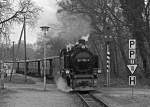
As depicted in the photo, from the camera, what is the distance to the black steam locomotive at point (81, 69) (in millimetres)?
21422

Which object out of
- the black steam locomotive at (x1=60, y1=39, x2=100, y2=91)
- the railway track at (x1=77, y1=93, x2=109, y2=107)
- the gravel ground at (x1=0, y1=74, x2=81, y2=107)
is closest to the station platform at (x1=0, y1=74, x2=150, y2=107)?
the gravel ground at (x1=0, y1=74, x2=81, y2=107)

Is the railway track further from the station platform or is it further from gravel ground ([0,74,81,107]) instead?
gravel ground ([0,74,81,107])

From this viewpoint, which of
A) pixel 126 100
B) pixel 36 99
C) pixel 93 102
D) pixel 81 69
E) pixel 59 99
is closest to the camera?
pixel 93 102

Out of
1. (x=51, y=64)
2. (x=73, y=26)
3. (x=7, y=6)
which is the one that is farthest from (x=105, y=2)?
(x=7, y=6)

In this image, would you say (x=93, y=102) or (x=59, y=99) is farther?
(x=59, y=99)

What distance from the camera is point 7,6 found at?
24.4 m

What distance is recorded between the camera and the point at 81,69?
853 inches

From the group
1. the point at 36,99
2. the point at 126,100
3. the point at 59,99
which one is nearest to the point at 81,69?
the point at 59,99

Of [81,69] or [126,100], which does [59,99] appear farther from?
[81,69]

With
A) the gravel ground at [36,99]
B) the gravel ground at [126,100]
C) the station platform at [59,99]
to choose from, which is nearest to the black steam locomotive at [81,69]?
the station platform at [59,99]

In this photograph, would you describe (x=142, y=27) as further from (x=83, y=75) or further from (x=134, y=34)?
(x=83, y=75)

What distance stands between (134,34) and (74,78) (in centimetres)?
1239

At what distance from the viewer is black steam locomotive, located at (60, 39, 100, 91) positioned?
21.4 m

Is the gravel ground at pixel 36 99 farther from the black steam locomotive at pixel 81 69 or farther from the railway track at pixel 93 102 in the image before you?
the black steam locomotive at pixel 81 69
